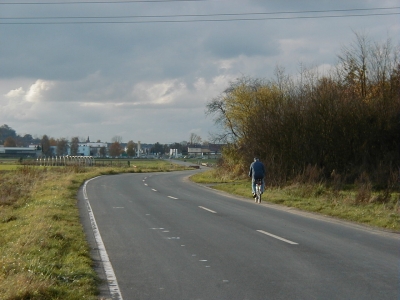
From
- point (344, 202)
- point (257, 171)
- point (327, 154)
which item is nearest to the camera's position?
point (344, 202)

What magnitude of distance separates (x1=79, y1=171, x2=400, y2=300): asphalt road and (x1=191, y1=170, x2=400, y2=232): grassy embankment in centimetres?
94

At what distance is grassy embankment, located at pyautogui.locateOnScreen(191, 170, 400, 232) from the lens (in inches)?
650

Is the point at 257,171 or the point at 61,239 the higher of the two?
the point at 257,171

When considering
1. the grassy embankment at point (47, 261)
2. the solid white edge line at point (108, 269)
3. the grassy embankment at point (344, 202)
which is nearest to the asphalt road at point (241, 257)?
the solid white edge line at point (108, 269)

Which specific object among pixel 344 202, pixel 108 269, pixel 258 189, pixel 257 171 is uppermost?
pixel 257 171

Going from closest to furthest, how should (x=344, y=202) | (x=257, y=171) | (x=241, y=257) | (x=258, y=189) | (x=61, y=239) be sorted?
(x=241, y=257) < (x=61, y=239) < (x=344, y=202) < (x=257, y=171) < (x=258, y=189)

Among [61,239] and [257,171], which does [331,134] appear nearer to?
[257,171]

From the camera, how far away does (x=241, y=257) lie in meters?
10.3

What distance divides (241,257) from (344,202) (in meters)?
11.5

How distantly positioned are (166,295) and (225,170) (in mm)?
40845

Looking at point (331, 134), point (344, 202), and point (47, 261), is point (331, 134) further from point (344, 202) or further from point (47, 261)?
point (47, 261)

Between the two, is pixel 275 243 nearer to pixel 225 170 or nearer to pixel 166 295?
pixel 166 295

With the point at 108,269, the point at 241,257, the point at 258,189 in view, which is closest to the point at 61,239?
the point at 108,269

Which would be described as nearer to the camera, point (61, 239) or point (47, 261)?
point (47, 261)
